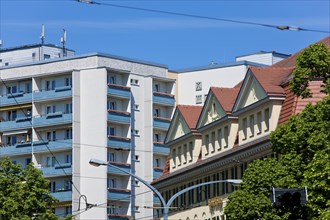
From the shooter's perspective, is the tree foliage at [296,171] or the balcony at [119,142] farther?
the balcony at [119,142]

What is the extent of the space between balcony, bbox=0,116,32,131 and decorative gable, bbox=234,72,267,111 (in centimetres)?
4311

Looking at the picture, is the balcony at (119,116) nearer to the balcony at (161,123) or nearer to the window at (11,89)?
the balcony at (161,123)

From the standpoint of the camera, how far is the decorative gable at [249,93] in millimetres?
77675

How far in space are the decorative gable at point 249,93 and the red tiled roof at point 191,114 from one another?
11.1 meters

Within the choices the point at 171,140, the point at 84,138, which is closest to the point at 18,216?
the point at 171,140

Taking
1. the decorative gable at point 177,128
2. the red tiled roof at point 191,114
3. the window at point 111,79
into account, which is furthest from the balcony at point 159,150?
the red tiled roof at point 191,114

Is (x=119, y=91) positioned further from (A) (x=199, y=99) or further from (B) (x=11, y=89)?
(B) (x=11, y=89)

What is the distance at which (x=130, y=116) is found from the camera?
12106cm

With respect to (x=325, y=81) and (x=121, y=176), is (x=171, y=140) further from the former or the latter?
(x=325, y=81)

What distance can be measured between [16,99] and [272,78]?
1971 inches

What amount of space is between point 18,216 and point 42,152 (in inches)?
1794

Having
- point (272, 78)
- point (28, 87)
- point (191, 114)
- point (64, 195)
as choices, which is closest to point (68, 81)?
point (28, 87)

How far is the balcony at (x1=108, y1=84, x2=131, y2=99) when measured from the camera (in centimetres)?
11957

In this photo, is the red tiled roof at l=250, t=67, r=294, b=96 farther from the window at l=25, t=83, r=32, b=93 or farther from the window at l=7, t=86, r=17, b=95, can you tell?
the window at l=7, t=86, r=17, b=95
